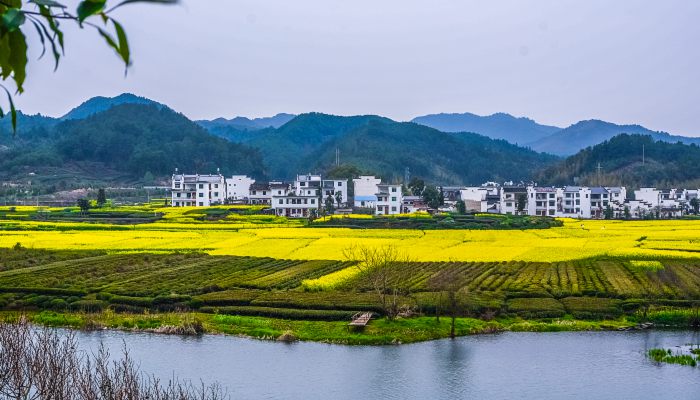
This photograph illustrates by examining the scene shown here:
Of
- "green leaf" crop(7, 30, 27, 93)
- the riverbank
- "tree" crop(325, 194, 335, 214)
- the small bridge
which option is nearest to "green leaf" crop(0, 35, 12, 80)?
"green leaf" crop(7, 30, 27, 93)

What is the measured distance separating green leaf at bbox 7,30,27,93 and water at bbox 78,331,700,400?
56.6 feet

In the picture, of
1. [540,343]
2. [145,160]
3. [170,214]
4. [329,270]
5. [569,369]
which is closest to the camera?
[569,369]

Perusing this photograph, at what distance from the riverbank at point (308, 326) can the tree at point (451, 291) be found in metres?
0.39

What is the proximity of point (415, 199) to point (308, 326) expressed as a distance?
5891cm

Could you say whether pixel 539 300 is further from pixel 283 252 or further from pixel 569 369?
pixel 283 252

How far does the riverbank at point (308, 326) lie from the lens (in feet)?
79.9

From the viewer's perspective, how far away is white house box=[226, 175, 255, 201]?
294 feet

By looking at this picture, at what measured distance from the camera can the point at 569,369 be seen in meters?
20.9

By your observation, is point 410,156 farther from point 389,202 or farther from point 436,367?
point 436,367

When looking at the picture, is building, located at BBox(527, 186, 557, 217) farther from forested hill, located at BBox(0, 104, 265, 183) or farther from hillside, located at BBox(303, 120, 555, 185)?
forested hill, located at BBox(0, 104, 265, 183)

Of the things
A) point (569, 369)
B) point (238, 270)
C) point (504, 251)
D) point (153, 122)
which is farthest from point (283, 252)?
point (153, 122)

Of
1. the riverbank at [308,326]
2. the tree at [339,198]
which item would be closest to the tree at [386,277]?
the riverbank at [308,326]

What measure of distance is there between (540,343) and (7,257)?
1064 inches

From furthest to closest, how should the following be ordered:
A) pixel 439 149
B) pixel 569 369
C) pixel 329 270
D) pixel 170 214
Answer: pixel 439 149 → pixel 170 214 → pixel 329 270 → pixel 569 369
